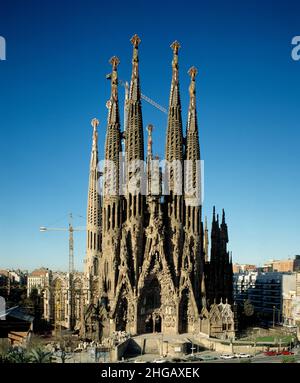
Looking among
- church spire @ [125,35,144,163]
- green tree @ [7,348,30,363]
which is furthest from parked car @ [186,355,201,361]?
church spire @ [125,35,144,163]

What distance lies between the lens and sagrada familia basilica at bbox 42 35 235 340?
37.7 meters

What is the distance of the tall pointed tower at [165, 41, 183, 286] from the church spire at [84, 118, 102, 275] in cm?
1109

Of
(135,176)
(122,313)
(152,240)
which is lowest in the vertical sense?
(122,313)

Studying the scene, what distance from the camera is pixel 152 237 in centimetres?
3838

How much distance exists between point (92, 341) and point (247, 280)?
1661 inches

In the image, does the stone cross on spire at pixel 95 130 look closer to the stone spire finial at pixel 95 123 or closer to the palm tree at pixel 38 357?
the stone spire finial at pixel 95 123

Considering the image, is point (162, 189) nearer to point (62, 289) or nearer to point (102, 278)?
point (102, 278)

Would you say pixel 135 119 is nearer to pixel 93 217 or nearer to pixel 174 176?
pixel 174 176

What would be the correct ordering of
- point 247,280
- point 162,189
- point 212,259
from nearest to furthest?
1. point 162,189
2. point 212,259
3. point 247,280

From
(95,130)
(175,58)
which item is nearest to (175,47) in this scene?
(175,58)

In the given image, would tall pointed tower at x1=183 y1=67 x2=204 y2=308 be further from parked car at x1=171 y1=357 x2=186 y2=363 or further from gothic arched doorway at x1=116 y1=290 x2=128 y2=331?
parked car at x1=171 y1=357 x2=186 y2=363

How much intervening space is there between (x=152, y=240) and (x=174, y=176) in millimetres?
4790
